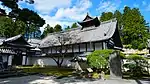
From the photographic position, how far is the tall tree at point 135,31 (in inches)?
1553

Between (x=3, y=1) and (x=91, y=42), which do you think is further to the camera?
(x=91, y=42)

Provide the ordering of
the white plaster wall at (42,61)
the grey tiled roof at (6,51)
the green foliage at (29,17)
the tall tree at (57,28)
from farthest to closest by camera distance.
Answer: the tall tree at (57,28)
the white plaster wall at (42,61)
the grey tiled roof at (6,51)
the green foliage at (29,17)

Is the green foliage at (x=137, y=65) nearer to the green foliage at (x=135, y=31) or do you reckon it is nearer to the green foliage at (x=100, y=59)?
the green foliage at (x=100, y=59)

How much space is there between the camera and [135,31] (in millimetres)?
41719

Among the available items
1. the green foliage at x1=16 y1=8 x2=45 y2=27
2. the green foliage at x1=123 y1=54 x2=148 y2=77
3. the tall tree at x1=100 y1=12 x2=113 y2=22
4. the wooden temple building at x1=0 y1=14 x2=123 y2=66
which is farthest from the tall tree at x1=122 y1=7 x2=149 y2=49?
the green foliage at x1=16 y1=8 x2=45 y2=27

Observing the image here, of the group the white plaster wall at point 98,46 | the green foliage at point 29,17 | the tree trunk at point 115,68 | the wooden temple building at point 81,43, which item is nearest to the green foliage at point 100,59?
the tree trunk at point 115,68

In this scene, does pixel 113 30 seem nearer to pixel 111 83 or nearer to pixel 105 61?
pixel 105 61

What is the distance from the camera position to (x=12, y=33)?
51.9 meters

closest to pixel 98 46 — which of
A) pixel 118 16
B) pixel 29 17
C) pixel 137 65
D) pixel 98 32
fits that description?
pixel 98 32

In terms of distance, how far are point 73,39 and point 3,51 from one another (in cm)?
1191

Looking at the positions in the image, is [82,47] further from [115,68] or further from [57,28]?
[57,28]

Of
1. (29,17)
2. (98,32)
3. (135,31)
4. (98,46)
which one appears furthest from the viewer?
(135,31)

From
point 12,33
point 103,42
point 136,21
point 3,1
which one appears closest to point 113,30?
point 103,42

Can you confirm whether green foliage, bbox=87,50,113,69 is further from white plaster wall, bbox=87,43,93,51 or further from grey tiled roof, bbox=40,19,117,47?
white plaster wall, bbox=87,43,93,51
